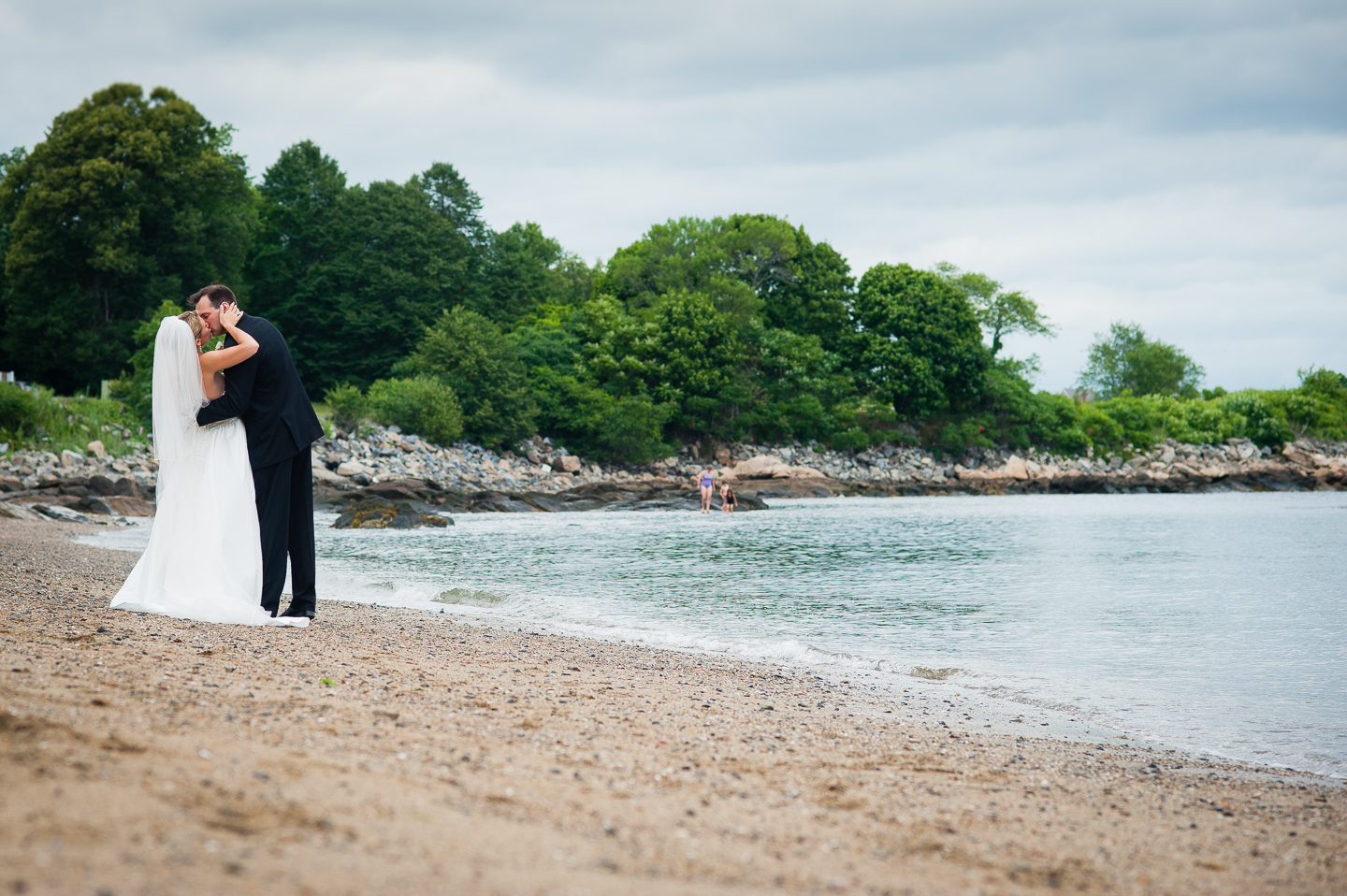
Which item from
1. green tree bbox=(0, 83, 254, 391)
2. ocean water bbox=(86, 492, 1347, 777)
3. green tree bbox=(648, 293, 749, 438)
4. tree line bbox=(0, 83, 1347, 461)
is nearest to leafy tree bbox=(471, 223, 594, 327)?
tree line bbox=(0, 83, 1347, 461)

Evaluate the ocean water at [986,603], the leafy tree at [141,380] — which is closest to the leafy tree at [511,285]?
the leafy tree at [141,380]

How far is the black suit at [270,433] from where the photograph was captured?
6.99 metres

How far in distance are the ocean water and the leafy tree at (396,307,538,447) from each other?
23.0m

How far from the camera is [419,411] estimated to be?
44.8m

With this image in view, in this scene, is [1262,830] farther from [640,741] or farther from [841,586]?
[841,586]

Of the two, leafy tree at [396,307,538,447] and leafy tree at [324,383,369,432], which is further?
leafy tree at [396,307,538,447]

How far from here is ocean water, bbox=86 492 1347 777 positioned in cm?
673

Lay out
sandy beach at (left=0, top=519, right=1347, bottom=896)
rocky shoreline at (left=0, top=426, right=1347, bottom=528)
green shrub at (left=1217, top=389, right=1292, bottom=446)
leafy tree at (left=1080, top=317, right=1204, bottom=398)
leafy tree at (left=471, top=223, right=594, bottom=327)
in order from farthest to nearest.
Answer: leafy tree at (left=1080, top=317, right=1204, bottom=398)
green shrub at (left=1217, top=389, right=1292, bottom=446)
leafy tree at (left=471, top=223, right=594, bottom=327)
rocky shoreline at (left=0, top=426, right=1347, bottom=528)
sandy beach at (left=0, top=519, right=1347, bottom=896)

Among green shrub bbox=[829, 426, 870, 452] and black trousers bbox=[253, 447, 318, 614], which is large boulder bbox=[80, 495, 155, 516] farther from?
green shrub bbox=[829, 426, 870, 452]

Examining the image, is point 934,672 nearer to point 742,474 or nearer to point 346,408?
point 346,408

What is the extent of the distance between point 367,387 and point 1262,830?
54974mm

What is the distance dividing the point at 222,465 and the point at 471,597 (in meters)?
5.22

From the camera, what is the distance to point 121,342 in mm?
47094

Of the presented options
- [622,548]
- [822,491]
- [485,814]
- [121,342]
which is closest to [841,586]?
[622,548]
